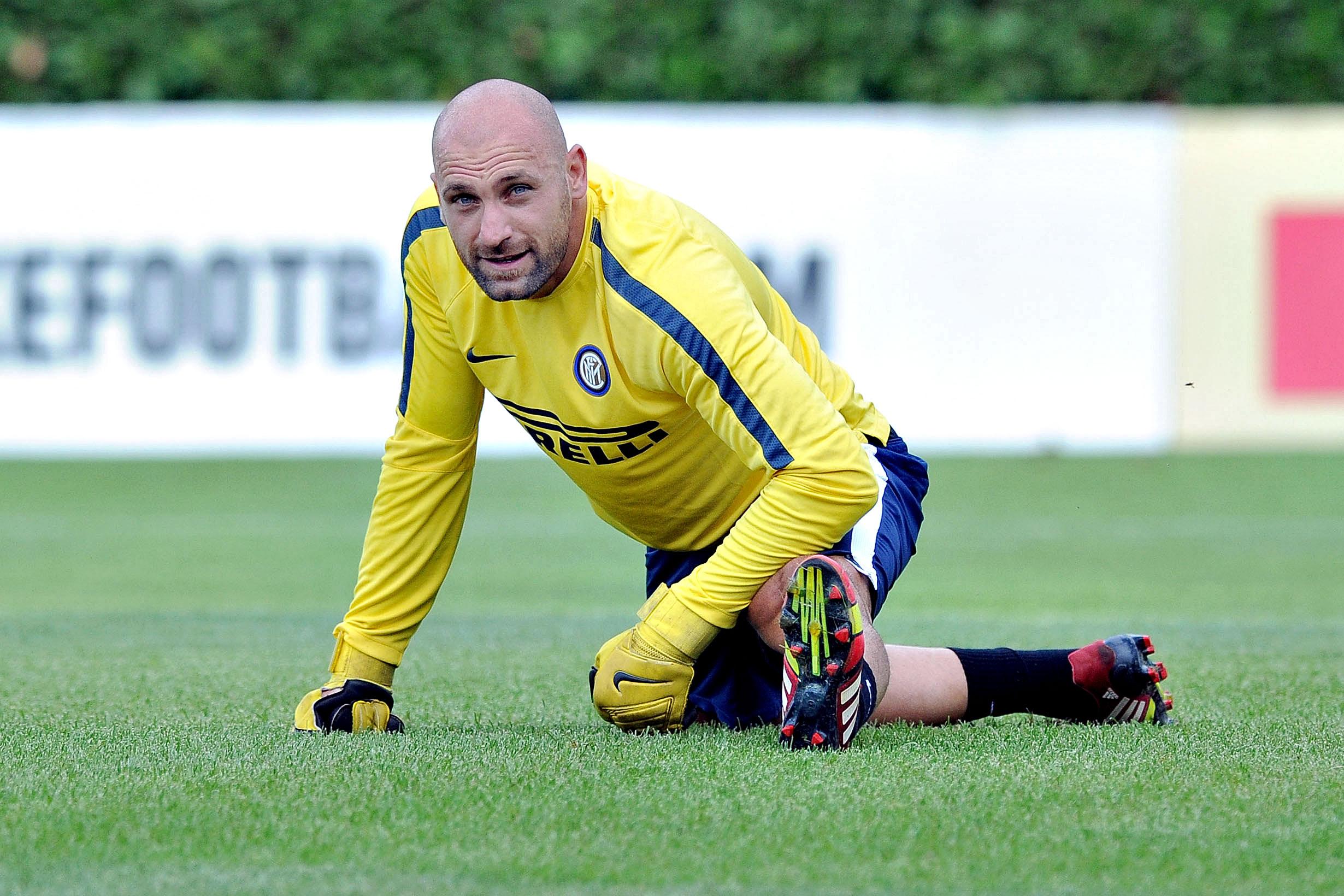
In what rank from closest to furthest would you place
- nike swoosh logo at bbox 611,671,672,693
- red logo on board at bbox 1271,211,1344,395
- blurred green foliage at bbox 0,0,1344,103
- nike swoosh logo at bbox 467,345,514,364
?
nike swoosh logo at bbox 611,671,672,693
nike swoosh logo at bbox 467,345,514,364
red logo on board at bbox 1271,211,1344,395
blurred green foliage at bbox 0,0,1344,103

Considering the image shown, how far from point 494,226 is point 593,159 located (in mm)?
9267

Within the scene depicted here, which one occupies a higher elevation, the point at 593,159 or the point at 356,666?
the point at 593,159

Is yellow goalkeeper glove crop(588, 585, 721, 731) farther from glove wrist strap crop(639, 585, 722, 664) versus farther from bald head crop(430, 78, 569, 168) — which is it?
bald head crop(430, 78, 569, 168)

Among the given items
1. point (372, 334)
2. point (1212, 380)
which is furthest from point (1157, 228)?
point (372, 334)

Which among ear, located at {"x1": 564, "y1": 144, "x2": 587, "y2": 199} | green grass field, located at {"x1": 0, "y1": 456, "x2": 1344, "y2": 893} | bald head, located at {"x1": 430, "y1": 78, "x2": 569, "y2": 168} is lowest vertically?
green grass field, located at {"x1": 0, "y1": 456, "x2": 1344, "y2": 893}

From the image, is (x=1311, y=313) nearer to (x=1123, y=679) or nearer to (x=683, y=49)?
(x=683, y=49)

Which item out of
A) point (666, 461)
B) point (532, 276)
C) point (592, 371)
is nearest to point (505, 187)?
point (532, 276)

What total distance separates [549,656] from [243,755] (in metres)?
1.91

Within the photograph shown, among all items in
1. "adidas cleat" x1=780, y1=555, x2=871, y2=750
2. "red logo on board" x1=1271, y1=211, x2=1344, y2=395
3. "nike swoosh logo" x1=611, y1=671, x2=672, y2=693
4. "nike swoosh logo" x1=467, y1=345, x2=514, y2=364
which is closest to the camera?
"adidas cleat" x1=780, y1=555, x2=871, y2=750

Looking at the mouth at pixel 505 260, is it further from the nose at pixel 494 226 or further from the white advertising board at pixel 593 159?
the white advertising board at pixel 593 159

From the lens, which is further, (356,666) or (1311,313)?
(1311,313)

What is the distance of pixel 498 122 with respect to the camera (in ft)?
10.3

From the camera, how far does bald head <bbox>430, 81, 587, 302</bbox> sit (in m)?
3.13

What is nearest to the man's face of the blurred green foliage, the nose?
the nose
